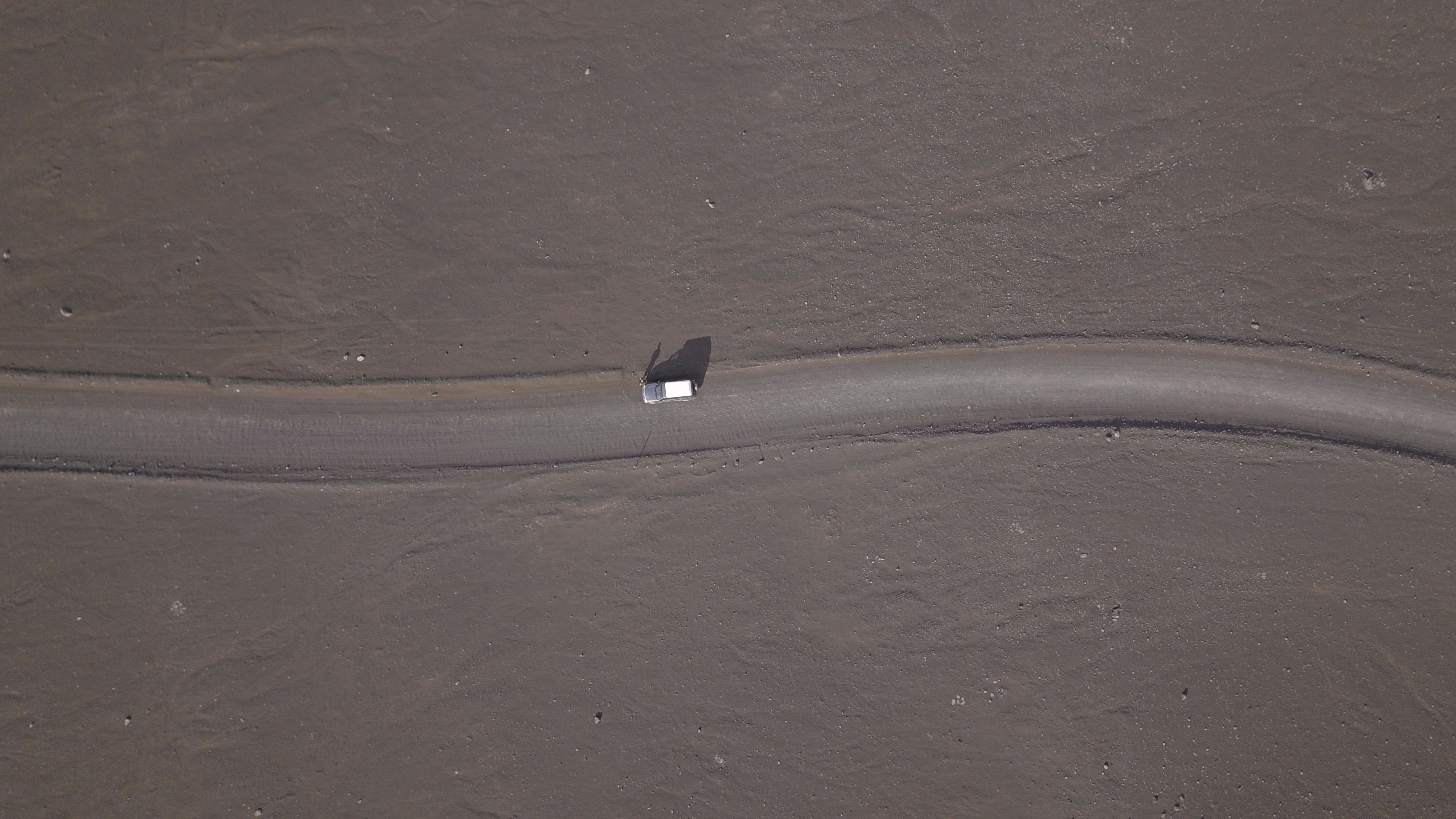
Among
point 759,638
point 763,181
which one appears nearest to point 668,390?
point 763,181

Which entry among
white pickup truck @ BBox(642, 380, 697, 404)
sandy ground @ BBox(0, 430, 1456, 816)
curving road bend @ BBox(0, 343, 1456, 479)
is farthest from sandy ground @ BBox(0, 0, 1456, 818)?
white pickup truck @ BBox(642, 380, 697, 404)

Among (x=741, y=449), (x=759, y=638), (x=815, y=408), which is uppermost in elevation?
(x=815, y=408)

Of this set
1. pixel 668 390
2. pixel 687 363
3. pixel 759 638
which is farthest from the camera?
pixel 687 363

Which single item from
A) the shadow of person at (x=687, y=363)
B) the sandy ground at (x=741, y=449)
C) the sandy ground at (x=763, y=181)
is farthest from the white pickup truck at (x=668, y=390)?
the sandy ground at (x=763, y=181)

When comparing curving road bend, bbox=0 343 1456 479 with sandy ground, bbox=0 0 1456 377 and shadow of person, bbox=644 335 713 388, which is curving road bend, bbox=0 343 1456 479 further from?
sandy ground, bbox=0 0 1456 377

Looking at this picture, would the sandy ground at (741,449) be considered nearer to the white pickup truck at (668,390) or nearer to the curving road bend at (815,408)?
the curving road bend at (815,408)

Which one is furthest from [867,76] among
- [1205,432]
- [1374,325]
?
[1374,325]

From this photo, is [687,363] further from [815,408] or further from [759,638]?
[759,638]

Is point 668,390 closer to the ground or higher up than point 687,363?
closer to the ground
